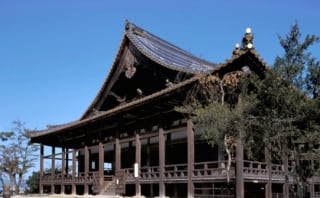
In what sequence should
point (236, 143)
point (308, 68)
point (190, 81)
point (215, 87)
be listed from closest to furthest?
point (308, 68), point (236, 143), point (215, 87), point (190, 81)

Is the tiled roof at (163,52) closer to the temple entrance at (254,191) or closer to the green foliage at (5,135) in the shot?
the temple entrance at (254,191)

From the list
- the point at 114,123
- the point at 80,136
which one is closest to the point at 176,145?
the point at 114,123

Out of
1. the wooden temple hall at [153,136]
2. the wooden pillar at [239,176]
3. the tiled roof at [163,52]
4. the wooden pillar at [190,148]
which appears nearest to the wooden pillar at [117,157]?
the wooden temple hall at [153,136]

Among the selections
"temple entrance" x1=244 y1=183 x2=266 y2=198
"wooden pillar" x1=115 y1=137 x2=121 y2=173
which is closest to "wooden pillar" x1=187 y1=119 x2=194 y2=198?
"temple entrance" x1=244 y1=183 x2=266 y2=198

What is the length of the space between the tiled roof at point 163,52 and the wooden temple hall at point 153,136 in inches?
2.3

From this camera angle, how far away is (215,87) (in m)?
19.5

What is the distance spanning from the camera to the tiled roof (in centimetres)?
2744

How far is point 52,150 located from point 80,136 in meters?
4.13

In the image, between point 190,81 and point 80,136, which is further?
point 80,136

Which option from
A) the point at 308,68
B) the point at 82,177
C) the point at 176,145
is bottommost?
the point at 82,177

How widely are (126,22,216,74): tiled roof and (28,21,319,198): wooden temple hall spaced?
58 millimetres

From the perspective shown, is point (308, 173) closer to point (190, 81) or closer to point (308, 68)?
point (308, 68)

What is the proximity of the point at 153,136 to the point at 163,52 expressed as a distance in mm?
5984

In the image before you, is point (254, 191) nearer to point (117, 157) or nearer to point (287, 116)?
point (117, 157)
